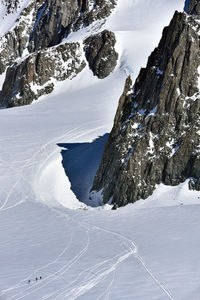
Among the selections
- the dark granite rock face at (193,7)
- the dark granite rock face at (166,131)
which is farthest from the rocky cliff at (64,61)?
the dark granite rock face at (166,131)

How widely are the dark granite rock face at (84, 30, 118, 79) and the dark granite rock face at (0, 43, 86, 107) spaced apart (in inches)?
74.6

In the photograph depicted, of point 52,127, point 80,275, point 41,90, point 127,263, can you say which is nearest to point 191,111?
point 127,263

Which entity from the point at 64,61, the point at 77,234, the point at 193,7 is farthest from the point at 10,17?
the point at 77,234

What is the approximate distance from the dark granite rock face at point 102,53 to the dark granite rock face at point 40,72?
1896 millimetres

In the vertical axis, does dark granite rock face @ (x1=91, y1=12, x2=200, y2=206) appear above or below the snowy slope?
below

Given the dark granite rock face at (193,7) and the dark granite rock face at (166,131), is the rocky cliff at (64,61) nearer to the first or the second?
the dark granite rock face at (193,7)

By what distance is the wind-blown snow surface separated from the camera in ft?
42.5

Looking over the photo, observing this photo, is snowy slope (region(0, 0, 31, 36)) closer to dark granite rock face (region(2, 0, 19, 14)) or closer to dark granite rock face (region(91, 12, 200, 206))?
dark granite rock face (region(2, 0, 19, 14))

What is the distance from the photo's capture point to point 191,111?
25.6 m

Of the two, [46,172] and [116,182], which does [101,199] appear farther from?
[46,172]

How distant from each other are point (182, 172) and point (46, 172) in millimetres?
13021

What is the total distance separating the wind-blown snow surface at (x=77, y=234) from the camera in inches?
510

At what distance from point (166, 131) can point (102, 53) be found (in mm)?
43977

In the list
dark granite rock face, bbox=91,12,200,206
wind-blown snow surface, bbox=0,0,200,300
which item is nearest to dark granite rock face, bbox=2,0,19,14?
wind-blown snow surface, bbox=0,0,200,300
